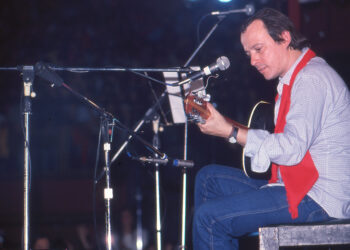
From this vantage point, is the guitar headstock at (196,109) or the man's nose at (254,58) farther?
the man's nose at (254,58)

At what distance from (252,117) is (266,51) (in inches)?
21.6

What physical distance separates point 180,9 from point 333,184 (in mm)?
6973

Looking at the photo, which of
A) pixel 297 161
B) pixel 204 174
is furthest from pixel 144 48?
pixel 297 161

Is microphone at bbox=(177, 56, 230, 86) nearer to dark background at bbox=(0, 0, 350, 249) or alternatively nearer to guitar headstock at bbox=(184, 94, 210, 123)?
guitar headstock at bbox=(184, 94, 210, 123)

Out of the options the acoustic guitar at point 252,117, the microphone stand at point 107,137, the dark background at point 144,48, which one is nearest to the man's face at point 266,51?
the acoustic guitar at point 252,117

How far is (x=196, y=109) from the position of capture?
2273 millimetres

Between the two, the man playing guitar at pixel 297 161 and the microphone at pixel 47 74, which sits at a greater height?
the microphone at pixel 47 74

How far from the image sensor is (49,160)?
40.9 ft

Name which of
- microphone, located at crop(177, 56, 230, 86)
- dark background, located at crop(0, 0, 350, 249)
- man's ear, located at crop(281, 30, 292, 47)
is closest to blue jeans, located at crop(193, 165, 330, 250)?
microphone, located at crop(177, 56, 230, 86)

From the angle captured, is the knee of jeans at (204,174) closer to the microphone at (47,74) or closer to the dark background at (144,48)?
the microphone at (47,74)

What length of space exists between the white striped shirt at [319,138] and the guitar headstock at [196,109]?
0.28m

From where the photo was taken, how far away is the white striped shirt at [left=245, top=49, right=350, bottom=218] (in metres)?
2.06

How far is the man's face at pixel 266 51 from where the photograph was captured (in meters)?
2.43

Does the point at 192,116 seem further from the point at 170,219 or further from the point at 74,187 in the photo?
the point at 74,187
